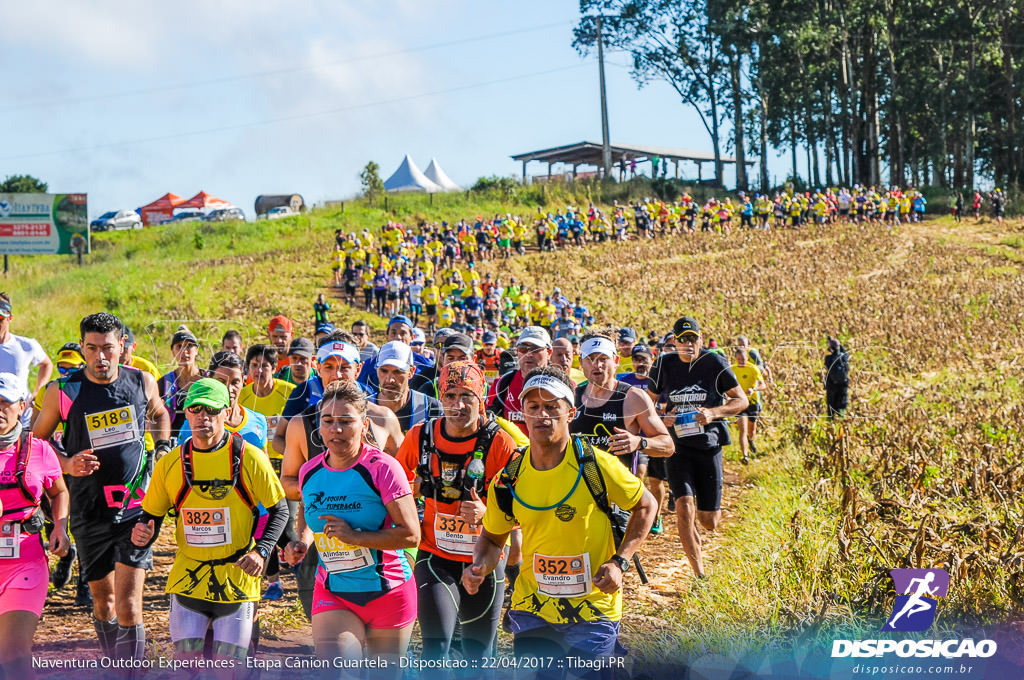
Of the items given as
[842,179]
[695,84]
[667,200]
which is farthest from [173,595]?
[842,179]

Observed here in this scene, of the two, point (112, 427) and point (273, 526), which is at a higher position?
point (112, 427)

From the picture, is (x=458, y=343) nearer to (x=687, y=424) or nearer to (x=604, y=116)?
(x=687, y=424)

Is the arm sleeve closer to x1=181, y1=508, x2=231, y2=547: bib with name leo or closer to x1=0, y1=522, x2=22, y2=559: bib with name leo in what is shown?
x1=181, y1=508, x2=231, y2=547: bib with name leo

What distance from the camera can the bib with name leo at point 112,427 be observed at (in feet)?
19.7

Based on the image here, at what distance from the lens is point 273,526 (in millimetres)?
4926

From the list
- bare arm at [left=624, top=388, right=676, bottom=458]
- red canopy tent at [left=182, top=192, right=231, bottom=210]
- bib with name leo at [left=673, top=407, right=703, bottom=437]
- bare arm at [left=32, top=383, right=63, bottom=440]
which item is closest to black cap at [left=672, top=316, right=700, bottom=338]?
bib with name leo at [left=673, top=407, right=703, bottom=437]

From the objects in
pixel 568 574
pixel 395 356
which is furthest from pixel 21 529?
pixel 568 574

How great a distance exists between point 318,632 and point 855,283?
28310 millimetres

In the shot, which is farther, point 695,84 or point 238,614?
point 695,84

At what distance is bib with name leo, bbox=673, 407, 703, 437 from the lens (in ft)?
25.3

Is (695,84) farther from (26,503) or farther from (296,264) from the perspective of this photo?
(26,503)

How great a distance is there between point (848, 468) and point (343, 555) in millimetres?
7775

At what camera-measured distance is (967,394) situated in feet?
52.6

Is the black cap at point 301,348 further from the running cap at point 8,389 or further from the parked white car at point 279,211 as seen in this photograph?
the parked white car at point 279,211
